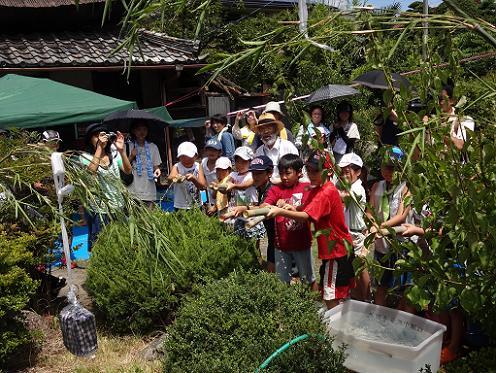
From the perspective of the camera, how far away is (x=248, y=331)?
309 cm

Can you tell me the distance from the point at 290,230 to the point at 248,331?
1.48 m

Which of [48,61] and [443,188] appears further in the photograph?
[48,61]

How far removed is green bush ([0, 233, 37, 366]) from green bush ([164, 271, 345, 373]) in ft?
4.13

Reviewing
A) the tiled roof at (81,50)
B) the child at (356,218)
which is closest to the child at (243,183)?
the child at (356,218)

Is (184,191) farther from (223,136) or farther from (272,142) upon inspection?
(223,136)

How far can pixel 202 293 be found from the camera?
342 centimetres

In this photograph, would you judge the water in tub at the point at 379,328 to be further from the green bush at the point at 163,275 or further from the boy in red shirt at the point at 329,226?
the green bush at the point at 163,275

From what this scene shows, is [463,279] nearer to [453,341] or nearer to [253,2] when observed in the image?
[453,341]

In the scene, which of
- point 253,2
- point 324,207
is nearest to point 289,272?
point 324,207

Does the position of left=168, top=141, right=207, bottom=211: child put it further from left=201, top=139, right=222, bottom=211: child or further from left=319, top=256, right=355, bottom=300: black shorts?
left=319, top=256, right=355, bottom=300: black shorts

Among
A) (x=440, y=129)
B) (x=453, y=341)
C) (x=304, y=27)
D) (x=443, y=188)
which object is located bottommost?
(x=453, y=341)

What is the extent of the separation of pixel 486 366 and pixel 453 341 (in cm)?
88

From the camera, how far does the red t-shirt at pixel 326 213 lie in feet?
13.2

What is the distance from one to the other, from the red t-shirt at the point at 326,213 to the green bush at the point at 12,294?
2124 millimetres
